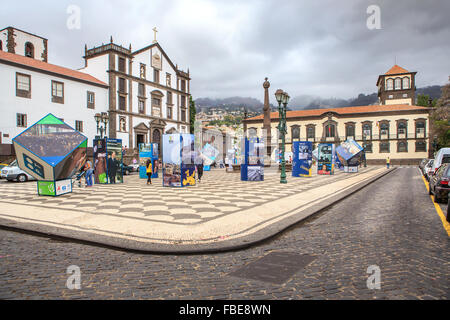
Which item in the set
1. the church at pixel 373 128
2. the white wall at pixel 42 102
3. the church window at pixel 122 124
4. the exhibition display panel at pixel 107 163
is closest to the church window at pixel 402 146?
the church at pixel 373 128

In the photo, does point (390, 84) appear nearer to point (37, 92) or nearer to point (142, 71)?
point (142, 71)

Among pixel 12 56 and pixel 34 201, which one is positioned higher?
pixel 12 56

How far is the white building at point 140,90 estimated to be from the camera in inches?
1558

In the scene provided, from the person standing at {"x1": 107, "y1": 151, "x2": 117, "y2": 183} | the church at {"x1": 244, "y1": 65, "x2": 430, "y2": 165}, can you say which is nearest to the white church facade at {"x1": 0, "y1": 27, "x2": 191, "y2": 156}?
the person standing at {"x1": 107, "y1": 151, "x2": 117, "y2": 183}

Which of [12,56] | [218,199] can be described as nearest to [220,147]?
[12,56]

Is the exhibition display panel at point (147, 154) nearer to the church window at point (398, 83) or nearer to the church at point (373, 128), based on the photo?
the church at point (373, 128)

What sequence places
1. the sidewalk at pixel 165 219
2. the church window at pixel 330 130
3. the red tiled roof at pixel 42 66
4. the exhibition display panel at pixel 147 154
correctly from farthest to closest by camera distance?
the church window at pixel 330 130, the red tiled roof at pixel 42 66, the exhibition display panel at pixel 147 154, the sidewalk at pixel 165 219

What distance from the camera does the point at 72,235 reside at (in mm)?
5957

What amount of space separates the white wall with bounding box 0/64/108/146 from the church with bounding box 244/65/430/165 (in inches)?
1117

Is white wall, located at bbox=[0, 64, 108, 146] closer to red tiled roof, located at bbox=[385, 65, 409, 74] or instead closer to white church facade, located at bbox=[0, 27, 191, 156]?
white church facade, located at bbox=[0, 27, 191, 156]
